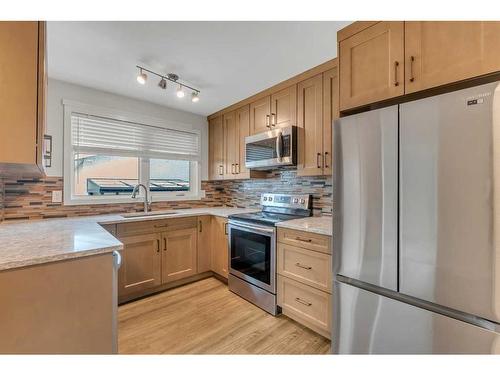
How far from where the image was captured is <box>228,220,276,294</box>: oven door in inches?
84.9

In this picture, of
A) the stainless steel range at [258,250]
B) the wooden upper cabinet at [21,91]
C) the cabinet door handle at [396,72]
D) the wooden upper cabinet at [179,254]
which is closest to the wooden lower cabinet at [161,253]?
the wooden upper cabinet at [179,254]

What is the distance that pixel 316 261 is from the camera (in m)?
1.82

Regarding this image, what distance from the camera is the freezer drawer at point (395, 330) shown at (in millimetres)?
1031

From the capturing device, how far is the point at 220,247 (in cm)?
282

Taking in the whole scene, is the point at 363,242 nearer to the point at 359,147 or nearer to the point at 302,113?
the point at 359,147

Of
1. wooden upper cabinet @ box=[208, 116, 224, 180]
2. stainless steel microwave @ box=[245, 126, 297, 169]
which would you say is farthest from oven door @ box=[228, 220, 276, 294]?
wooden upper cabinet @ box=[208, 116, 224, 180]

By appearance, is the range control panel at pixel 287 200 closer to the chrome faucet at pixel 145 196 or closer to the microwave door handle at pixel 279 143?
the microwave door handle at pixel 279 143

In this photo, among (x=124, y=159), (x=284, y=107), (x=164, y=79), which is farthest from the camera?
(x=124, y=159)

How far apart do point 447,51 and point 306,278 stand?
1.64 meters

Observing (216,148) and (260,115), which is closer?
(260,115)

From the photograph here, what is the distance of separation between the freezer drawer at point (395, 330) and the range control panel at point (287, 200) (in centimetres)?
115

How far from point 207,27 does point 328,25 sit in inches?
30.9

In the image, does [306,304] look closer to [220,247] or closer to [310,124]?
[220,247]

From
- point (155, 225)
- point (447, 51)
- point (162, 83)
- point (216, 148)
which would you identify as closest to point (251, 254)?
point (155, 225)
